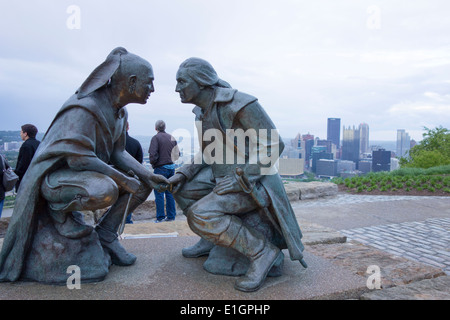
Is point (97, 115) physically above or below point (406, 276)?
above

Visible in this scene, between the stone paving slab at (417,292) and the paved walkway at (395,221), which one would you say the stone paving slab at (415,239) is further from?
the stone paving slab at (417,292)

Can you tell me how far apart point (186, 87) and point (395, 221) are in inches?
203

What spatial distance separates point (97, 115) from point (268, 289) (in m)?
1.73

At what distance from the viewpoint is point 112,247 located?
3051 mm

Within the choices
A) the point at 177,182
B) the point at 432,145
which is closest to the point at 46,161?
the point at 177,182

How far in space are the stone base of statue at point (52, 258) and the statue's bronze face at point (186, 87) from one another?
1294 millimetres

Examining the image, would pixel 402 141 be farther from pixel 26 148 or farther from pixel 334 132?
pixel 26 148

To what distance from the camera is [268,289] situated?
8.71 feet

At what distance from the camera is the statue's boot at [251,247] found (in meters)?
2.68

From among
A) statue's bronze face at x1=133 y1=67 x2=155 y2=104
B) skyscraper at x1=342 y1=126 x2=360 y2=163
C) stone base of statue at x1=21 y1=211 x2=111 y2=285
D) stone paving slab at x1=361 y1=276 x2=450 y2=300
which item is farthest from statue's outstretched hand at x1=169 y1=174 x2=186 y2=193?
skyscraper at x1=342 y1=126 x2=360 y2=163

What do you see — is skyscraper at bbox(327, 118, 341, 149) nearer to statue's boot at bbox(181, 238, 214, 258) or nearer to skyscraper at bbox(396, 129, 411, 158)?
skyscraper at bbox(396, 129, 411, 158)

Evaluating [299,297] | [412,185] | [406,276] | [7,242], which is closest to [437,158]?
[412,185]

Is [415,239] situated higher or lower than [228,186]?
lower

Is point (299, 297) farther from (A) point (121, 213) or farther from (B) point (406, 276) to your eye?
(A) point (121, 213)
